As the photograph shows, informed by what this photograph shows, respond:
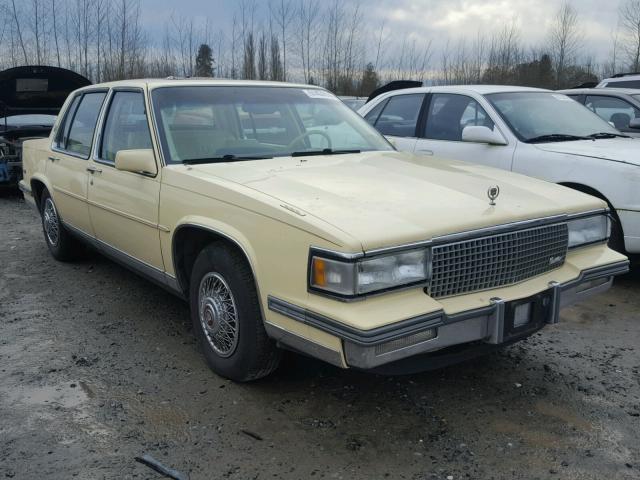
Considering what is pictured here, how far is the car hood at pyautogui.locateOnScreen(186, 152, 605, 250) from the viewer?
2816mm

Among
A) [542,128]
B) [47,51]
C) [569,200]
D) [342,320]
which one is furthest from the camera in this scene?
[47,51]

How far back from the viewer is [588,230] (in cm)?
361

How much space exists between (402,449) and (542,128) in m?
4.06

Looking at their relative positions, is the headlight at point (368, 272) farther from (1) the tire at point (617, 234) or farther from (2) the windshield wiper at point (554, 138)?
(2) the windshield wiper at point (554, 138)

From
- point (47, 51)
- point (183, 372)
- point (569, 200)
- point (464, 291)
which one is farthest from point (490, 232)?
point (47, 51)

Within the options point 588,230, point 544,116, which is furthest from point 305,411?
point 544,116

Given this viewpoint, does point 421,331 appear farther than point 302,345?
No

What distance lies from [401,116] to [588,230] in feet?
12.0

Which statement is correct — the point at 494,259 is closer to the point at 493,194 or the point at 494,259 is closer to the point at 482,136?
the point at 493,194

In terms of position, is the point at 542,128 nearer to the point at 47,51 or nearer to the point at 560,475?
the point at 560,475

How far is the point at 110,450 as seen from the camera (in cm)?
288

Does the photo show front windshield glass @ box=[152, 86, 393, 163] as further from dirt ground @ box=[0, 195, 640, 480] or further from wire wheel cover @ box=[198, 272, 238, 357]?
dirt ground @ box=[0, 195, 640, 480]

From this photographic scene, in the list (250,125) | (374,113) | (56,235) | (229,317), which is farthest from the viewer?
(374,113)

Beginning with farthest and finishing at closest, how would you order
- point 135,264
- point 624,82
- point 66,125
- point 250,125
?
point 624,82
point 66,125
point 135,264
point 250,125
